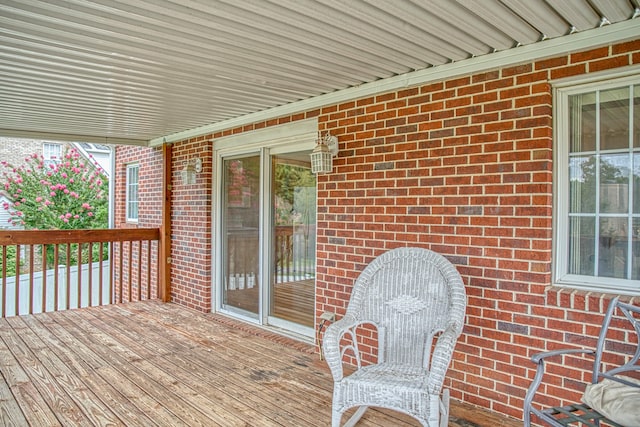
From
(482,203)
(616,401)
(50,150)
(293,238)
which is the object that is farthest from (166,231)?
(50,150)

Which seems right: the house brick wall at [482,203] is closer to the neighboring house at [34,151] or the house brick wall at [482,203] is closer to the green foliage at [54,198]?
the green foliage at [54,198]

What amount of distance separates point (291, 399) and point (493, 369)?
4.57 ft

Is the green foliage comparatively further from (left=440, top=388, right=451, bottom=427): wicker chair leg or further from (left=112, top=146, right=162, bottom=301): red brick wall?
(left=440, top=388, right=451, bottom=427): wicker chair leg

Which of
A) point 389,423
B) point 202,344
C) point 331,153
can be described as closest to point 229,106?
point 331,153

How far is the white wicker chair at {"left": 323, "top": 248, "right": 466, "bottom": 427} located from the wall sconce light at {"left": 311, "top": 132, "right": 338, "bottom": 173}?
1129 millimetres

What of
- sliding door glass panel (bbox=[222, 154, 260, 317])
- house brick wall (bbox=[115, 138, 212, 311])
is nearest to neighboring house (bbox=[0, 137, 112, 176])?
house brick wall (bbox=[115, 138, 212, 311])

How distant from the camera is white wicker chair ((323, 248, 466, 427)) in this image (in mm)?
2234

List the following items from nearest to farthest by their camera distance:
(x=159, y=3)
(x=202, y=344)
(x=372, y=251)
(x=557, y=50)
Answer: (x=159, y=3)
(x=557, y=50)
(x=372, y=251)
(x=202, y=344)

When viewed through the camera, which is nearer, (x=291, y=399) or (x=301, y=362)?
(x=291, y=399)

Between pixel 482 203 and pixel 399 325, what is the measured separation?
992 mm

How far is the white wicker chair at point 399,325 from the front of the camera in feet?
7.33

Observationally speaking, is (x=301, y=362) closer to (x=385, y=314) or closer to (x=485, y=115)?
(x=385, y=314)

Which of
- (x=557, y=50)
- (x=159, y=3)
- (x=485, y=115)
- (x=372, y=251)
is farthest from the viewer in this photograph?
(x=372, y=251)

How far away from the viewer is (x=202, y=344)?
4.17 meters
